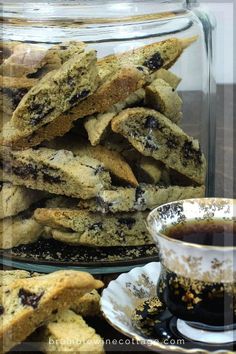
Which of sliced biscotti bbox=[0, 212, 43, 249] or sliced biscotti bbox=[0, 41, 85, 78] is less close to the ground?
sliced biscotti bbox=[0, 41, 85, 78]

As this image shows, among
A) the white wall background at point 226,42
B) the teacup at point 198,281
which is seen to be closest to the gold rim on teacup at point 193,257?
the teacup at point 198,281

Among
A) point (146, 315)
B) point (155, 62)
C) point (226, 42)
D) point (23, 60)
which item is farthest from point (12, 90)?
point (226, 42)

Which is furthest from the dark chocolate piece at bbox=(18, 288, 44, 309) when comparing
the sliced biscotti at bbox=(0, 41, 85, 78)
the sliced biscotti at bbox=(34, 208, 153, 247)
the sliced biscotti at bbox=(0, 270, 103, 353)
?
the sliced biscotti at bbox=(0, 41, 85, 78)

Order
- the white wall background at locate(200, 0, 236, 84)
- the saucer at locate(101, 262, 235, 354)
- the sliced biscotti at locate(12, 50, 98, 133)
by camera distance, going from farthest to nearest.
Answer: the white wall background at locate(200, 0, 236, 84) < the sliced biscotti at locate(12, 50, 98, 133) < the saucer at locate(101, 262, 235, 354)

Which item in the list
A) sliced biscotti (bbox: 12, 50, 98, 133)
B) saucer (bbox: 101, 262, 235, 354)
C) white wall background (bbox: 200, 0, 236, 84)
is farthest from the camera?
white wall background (bbox: 200, 0, 236, 84)

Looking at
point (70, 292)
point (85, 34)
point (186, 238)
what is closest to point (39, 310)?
point (70, 292)

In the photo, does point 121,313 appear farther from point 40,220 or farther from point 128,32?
point 128,32

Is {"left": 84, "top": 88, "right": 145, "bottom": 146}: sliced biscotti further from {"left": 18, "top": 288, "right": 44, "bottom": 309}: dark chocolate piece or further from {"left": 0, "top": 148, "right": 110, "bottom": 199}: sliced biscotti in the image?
{"left": 18, "top": 288, "right": 44, "bottom": 309}: dark chocolate piece

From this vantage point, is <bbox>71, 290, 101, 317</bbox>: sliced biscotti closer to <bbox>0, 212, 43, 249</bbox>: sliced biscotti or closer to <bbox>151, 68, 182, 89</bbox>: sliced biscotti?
<bbox>0, 212, 43, 249</bbox>: sliced biscotti

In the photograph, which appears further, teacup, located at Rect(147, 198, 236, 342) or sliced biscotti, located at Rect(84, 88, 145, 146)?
sliced biscotti, located at Rect(84, 88, 145, 146)

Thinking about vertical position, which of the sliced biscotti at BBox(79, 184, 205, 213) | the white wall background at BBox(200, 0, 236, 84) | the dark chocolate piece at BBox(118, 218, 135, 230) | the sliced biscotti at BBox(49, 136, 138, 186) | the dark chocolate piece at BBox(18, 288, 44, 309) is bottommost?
the white wall background at BBox(200, 0, 236, 84)
